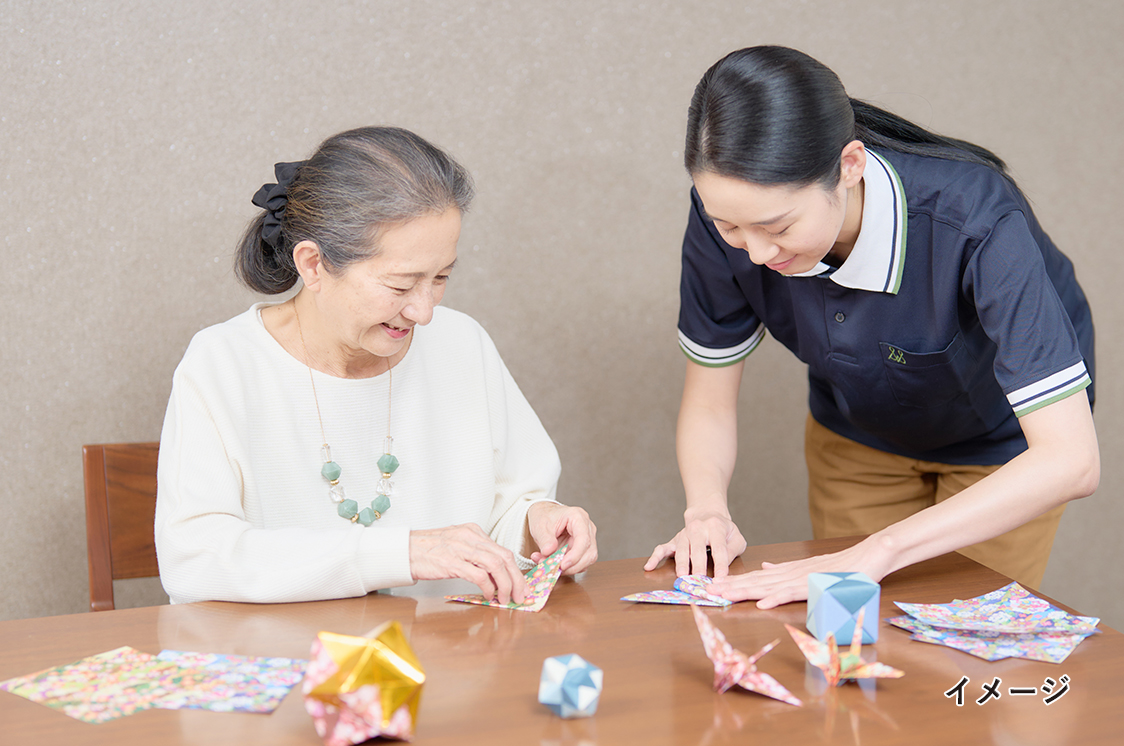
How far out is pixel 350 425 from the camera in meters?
1.49

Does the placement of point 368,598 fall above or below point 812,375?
below

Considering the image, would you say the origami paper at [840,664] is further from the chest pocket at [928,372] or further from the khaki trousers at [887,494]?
the khaki trousers at [887,494]

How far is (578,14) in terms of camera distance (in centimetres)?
229

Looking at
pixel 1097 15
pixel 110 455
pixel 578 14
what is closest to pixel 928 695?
pixel 110 455

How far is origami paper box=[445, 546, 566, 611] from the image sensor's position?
3.97 ft

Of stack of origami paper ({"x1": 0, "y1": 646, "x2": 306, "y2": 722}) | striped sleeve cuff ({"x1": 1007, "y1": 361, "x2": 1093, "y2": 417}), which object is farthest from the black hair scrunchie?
striped sleeve cuff ({"x1": 1007, "y1": 361, "x2": 1093, "y2": 417})

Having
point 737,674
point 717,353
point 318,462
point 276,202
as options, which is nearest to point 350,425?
point 318,462

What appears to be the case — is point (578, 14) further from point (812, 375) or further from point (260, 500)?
point (260, 500)

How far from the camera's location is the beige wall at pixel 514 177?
6.49 ft

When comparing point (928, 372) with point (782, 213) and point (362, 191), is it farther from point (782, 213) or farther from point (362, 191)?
point (362, 191)

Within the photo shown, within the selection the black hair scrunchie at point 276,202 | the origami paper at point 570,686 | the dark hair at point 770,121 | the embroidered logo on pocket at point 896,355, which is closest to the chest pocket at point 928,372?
the embroidered logo on pocket at point 896,355

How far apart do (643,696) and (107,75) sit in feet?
5.76

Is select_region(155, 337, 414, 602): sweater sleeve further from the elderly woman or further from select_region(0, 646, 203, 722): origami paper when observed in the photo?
select_region(0, 646, 203, 722): origami paper

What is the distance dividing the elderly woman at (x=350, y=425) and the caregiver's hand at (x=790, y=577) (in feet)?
0.70
